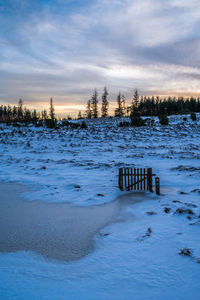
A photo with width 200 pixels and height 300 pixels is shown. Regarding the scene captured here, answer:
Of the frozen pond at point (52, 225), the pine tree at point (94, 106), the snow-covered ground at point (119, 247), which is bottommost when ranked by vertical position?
the frozen pond at point (52, 225)

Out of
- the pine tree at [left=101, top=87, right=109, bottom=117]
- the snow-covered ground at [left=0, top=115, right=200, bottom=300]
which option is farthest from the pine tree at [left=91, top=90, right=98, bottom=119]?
the snow-covered ground at [left=0, top=115, right=200, bottom=300]

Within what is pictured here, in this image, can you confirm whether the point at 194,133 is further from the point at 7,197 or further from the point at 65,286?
the point at 65,286

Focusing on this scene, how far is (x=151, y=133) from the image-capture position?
31.3 m

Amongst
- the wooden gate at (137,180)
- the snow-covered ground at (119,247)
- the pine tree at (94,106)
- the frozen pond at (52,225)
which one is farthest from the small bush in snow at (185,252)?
the pine tree at (94,106)

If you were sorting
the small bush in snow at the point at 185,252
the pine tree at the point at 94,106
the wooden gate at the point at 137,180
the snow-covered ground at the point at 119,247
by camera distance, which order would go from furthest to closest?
the pine tree at the point at 94,106 → the wooden gate at the point at 137,180 → the small bush in snow at the point at 185,252 → the snow-covered ground at the point at 119,247

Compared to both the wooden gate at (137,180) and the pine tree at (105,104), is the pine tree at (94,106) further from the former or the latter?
the wooden gate at (137,180)

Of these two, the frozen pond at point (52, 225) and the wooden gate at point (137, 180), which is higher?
the wooden gate at point (137, 180)

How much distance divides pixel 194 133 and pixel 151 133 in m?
6.38

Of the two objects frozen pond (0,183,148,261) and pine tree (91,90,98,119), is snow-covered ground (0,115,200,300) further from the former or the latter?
pine tree (91,90,98,119)

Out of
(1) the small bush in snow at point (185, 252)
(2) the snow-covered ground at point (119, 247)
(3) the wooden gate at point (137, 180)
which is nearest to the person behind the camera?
(2) the snow-covered ground at point (119, 247)

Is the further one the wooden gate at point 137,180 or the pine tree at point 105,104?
the pine tree at point 105,104

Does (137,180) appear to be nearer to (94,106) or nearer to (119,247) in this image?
(119,247)

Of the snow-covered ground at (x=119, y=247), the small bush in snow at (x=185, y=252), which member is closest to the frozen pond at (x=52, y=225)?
the snow-covered ground at (x=119, y=247)

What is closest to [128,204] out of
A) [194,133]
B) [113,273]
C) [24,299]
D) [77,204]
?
[77,204]
